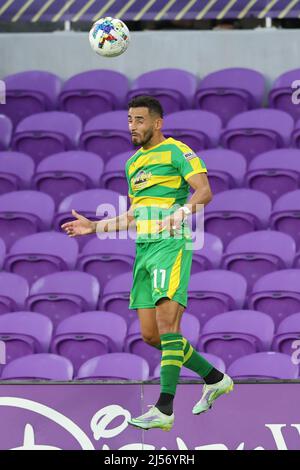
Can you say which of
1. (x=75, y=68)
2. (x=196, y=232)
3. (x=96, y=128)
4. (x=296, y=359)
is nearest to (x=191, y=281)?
(x=196, y=232)

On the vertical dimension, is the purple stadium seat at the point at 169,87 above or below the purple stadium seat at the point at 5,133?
above

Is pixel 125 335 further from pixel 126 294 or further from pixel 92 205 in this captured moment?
pixel 92 205

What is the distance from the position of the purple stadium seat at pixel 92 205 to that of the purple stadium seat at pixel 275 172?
1.10m

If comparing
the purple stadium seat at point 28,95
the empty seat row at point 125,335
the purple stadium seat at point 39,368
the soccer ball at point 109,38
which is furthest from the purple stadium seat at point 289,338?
the purple stadium seat at point 28,95

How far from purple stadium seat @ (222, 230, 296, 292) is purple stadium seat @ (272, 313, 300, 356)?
2.47 feet

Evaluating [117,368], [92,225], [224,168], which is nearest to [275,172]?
[224,168]

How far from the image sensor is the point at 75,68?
12.8m

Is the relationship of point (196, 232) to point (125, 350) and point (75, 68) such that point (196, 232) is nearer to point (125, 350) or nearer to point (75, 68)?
point (125, 350)

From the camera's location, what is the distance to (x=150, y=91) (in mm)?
12062

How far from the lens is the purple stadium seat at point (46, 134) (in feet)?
39.4

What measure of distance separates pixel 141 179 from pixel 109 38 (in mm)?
1148

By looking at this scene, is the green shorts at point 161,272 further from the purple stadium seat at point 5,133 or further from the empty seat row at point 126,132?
the purple stadium seat at point 5,133

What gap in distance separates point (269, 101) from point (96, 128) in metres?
1.55

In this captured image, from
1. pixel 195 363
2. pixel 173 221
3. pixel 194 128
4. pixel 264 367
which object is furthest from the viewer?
pixel 194 128
